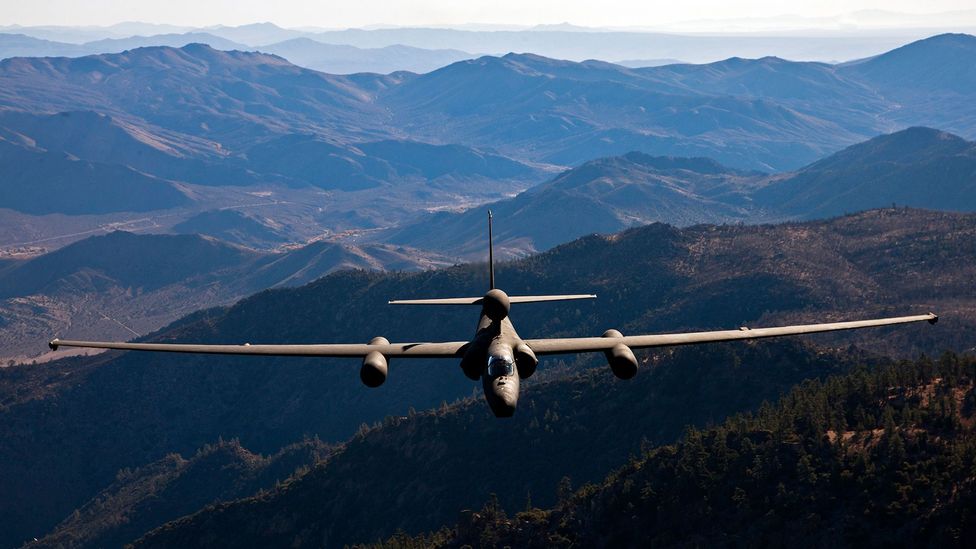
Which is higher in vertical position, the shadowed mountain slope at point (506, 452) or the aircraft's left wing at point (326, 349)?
the aircraft's left wing at point (326, 349)

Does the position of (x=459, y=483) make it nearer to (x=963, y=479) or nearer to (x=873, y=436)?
(x=873, y=436)

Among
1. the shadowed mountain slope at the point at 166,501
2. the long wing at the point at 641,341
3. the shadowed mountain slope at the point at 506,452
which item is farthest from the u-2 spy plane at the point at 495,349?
the shadowed mountain slope at the point at 166,501

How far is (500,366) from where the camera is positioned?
4838cm

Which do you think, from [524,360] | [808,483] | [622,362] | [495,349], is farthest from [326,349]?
[808,483]

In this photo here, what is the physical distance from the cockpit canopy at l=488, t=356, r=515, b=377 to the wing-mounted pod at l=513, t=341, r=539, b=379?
88.3 inches

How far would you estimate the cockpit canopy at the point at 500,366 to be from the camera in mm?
48219

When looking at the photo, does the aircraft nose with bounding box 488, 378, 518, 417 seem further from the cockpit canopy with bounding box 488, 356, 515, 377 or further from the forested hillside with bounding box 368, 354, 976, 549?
the forested hillside with bounding box 368, 354, 976, 549

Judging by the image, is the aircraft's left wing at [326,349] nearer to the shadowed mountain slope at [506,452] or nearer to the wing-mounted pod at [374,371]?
the wing-mounted pod at [374,371]

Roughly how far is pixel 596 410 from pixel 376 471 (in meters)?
40.0

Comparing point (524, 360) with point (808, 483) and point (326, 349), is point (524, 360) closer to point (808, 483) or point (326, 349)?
point (326, 349)

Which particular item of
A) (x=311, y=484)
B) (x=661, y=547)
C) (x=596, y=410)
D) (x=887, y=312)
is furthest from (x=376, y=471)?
(x=887, y=312)

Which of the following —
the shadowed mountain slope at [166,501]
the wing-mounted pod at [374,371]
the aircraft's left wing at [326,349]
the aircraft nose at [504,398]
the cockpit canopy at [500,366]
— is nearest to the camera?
the aircraft nose at [504,398]

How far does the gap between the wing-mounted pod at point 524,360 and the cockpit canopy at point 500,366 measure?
224cm

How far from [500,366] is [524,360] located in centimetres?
308
